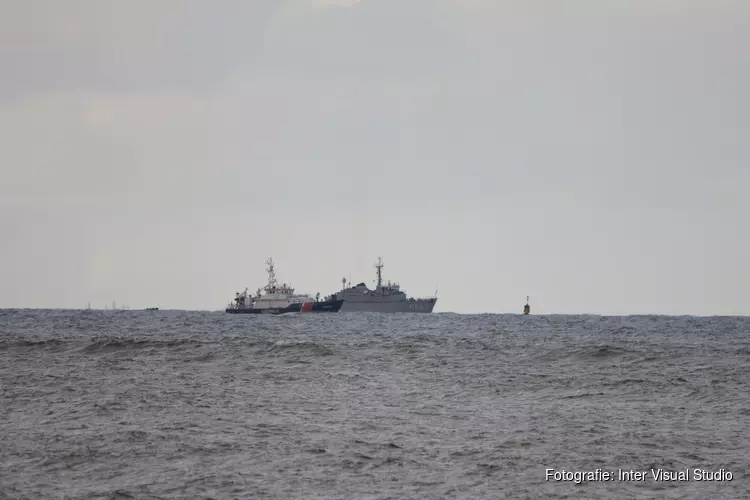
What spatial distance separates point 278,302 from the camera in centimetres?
17500

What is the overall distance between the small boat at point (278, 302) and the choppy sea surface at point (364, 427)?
126 metres

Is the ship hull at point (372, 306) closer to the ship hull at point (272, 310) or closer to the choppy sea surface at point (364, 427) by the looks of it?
the ship hull at point (272, 310)

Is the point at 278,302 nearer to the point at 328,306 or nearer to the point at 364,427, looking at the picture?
the point at 328,306

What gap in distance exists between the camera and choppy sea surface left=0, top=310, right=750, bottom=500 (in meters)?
18.7

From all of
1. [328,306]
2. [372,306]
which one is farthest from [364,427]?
[372,306]

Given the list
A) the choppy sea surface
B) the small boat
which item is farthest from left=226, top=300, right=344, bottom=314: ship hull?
the choppy sea surface

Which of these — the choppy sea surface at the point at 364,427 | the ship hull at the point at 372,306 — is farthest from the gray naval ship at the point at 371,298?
the choppy sea surface at the point at 364,427

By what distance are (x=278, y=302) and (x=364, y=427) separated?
495 ft

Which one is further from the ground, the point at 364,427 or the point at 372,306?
the point at 372,306

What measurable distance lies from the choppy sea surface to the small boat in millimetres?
125647

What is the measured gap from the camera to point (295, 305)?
173m

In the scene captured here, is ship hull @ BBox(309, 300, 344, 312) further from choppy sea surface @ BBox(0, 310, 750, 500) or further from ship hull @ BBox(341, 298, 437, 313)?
choppy sea surface @ BBox(0, 310, 750, 500)

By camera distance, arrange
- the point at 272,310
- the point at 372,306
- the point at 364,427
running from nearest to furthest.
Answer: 1. the point at 364,427
2. the point at 272,310
3. the point at 372,306

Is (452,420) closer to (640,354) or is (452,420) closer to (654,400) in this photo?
(654,400)
